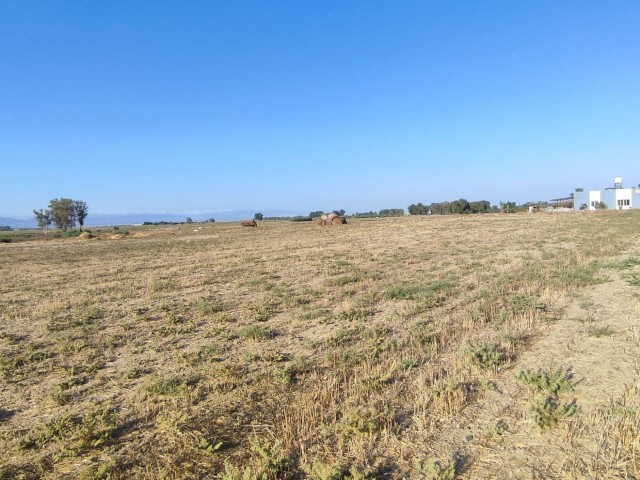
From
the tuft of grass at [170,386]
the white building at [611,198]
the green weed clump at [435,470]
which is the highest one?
the white building at [611,198]

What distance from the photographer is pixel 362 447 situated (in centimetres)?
398

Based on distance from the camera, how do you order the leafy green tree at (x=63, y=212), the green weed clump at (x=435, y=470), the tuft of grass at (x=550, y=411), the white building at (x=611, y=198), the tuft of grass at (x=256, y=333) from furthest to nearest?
the leafy green tree at (x=63, y=212), the white building at (x=611, y=198), the tuft of grass at (x=256, y=333), the tuft of grass at (x=550, y=411), the green weed clump at (x=435, y=470)

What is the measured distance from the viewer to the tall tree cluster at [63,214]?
9825cm

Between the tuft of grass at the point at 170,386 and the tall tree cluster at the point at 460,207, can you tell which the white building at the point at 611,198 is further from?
the tuft of grass at the point at 170,386

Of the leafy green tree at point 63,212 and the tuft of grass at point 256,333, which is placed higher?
the leafy green tree at point 63,212

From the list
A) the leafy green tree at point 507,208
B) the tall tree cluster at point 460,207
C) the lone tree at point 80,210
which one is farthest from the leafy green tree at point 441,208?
the lone tree at point 80,210

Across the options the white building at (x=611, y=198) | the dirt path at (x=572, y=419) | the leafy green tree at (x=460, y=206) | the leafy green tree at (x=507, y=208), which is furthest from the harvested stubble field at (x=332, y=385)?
the leafy green tree at (x=460, y=206)

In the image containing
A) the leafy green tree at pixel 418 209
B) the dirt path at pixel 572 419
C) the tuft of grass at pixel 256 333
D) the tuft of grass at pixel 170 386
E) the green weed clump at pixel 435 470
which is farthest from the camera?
the leafy green tree at pixel 418 209

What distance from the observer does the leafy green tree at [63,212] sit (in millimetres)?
98062

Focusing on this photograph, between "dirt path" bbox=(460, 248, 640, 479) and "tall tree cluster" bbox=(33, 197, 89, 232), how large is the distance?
111 meters

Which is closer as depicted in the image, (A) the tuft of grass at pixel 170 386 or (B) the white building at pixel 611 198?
(A) the tuft of grass at pixel 170 386

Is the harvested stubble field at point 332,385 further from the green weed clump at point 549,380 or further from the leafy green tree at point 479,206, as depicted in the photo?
the leafy green tree at point 479,206

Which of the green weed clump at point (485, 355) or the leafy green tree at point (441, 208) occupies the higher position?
the leafy green tree at point (441, 208)

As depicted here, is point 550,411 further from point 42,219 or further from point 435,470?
point 42,219
